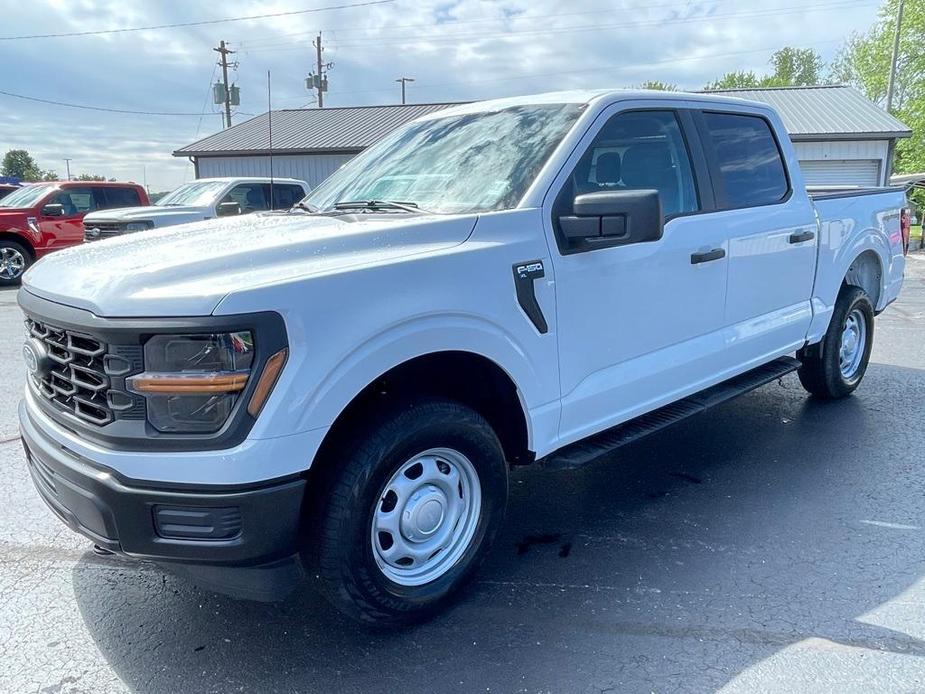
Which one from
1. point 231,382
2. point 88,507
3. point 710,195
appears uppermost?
point 710,195

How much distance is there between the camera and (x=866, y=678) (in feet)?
8.32

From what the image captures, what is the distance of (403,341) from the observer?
2.57 meters

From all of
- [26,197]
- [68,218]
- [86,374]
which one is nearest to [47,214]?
[68,218]

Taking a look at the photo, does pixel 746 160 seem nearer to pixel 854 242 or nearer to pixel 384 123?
pixel 854 242

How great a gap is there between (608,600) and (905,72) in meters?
44.2

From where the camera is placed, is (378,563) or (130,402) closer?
(130,402)

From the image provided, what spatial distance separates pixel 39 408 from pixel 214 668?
1.18 metres

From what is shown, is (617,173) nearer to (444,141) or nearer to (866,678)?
(444,141)

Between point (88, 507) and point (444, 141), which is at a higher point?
point (444, 141)

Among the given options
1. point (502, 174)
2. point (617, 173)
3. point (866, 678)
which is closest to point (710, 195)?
point (617, 173)

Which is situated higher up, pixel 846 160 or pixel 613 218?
pixel 846 160

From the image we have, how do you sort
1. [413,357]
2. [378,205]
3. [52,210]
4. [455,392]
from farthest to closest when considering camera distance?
[52,210] → [378,205] → [455,392] → [413,357]

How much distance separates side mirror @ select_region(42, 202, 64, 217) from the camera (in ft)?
47.4

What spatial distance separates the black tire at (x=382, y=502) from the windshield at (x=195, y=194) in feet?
35.1
